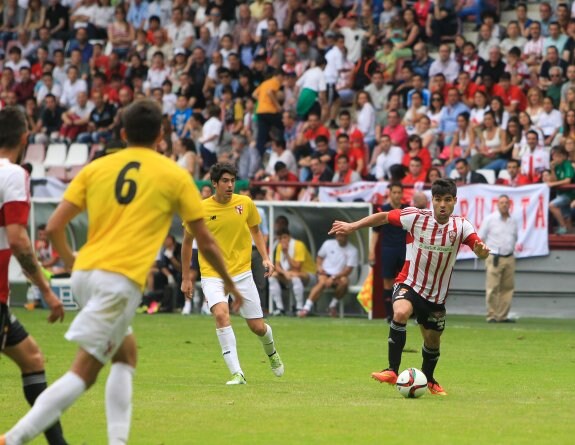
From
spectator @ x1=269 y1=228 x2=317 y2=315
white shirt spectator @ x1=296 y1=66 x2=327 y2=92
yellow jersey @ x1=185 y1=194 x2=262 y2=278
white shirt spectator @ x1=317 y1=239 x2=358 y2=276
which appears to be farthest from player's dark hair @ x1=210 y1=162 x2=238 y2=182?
white shirt spectator @ x1=296 y1=66 x2=327 y2=92

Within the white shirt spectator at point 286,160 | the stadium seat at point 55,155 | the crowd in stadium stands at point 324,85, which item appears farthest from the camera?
the stadium seat at point 55,155

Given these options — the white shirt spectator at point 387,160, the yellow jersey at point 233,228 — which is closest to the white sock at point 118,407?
the yellow jersey at point 233,228

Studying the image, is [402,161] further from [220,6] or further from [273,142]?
[220,6]

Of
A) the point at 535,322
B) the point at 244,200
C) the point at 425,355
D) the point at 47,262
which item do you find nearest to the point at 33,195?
Answer: the point at 47,262

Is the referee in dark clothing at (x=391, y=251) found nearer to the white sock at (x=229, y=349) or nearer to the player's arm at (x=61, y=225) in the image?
the white sock at (x=229, y=349)

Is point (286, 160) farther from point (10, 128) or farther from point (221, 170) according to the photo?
point (10, 128)

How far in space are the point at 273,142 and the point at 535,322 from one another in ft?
24.0

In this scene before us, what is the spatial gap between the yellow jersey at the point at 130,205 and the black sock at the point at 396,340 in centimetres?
493

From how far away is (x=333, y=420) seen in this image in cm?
1007

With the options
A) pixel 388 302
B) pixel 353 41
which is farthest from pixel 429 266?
pixel 353 41

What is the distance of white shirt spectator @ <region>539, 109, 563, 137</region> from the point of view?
23.6 meters

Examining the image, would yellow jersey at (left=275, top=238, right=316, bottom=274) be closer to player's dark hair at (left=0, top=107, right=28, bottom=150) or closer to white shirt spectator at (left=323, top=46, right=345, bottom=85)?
white shirt spectator at (left=323, top=46, right=345, bottom=85)

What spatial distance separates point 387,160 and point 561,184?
3914mm

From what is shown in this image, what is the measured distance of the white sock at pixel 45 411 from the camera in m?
7.50
